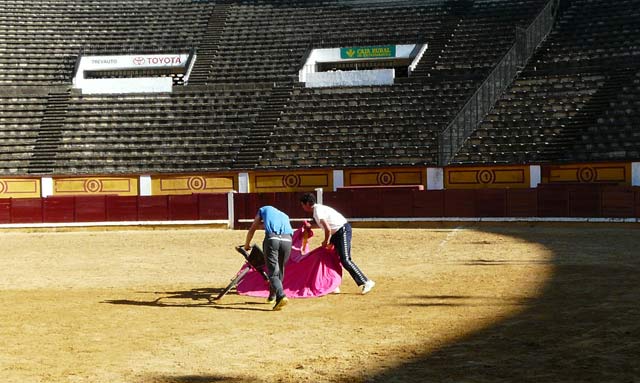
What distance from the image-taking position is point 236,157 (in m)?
28.6

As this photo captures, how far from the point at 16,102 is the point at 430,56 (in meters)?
14.8

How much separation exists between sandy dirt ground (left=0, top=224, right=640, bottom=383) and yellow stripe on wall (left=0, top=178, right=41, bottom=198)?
39.4 feet

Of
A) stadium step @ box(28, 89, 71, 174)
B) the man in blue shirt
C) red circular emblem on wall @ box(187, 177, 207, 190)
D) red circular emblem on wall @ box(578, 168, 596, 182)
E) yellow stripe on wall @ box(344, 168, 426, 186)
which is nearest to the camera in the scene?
the man in blue shirt

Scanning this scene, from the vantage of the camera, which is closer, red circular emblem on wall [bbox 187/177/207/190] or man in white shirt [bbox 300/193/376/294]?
man in white shirt [bbox 300/193/376/294]

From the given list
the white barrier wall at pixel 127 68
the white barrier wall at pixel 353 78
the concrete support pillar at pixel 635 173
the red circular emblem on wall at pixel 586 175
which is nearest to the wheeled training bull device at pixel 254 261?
the concrete support pillar at pixel 635 173

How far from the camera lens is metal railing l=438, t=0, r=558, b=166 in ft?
87.5

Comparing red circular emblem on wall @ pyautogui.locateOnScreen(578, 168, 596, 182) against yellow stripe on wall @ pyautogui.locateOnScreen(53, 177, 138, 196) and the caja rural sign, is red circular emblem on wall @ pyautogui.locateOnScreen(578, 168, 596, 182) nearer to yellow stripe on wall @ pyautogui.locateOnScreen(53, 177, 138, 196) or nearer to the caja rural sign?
the caja rural sign

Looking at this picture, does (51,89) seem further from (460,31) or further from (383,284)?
(383,284)

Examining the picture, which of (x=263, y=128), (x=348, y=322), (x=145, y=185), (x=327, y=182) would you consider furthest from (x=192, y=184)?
(x=348, y=322)

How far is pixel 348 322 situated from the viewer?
361 inches

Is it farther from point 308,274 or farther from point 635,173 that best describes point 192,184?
point 308,274

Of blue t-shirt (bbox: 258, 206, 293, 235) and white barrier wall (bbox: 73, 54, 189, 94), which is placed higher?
white barrier wall (bbox: 73, 54, 189, 94)

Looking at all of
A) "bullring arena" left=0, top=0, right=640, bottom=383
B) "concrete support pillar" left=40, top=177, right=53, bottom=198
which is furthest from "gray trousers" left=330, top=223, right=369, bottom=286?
"concrete support pillar" left=40, top=177, right=53, bottom=198

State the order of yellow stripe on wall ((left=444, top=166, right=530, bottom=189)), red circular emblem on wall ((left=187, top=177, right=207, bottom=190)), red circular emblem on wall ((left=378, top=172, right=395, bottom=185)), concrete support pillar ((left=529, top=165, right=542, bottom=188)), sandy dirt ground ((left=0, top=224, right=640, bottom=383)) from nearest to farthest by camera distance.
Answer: sandy dirt ground ((left=0, top=224, right=640, bottom=383))
concrete support pillar ((left=529, top=165, right=542, bottom=188))
yellow stripe on wall ((left=444, top=166, right=530, bottom=189))
red circular emblem on wall ((left=378, top=172, right=395, bottom=185))
red circular emblem on wall ((left=187, top=177, right=207, bottom=190))
